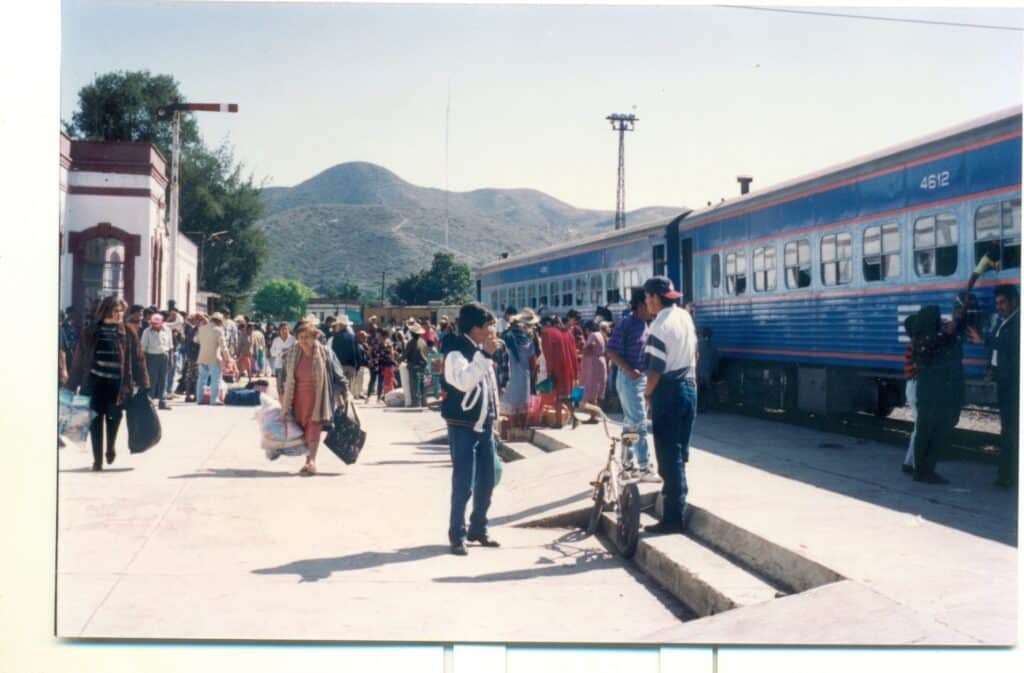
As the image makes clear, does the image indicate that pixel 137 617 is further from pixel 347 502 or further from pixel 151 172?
pixel 151 172

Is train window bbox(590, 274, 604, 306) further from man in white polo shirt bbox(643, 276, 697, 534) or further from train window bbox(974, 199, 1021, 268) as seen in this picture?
man in white polo shirt bbox(643, 276, 697, 534)

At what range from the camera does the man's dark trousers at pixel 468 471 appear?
7.13 metres

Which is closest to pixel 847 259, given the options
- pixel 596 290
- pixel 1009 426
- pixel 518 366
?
pixel 518 366

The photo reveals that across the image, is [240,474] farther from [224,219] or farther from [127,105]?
[127,105]

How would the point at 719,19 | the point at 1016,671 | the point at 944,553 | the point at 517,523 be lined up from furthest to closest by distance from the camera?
the point at 517,523 < the point at 719,19 < the point at 944,553 < the point at 1016,671

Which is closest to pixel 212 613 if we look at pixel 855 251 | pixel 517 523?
pixel 517 523

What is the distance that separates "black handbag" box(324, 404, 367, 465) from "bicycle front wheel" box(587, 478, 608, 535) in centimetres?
310

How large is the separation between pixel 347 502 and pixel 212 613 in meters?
2.94

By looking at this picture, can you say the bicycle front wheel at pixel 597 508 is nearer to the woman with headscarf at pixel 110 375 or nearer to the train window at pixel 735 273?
the woman with headscarf at pixel 110 375

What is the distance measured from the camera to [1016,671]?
537 centimetres

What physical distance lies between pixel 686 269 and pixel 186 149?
959 cm

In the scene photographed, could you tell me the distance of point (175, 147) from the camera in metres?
7.88

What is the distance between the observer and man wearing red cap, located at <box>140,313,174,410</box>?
1005 cm

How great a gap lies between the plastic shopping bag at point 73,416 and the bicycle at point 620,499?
3.51 metres
